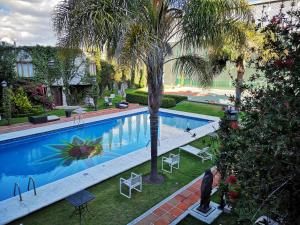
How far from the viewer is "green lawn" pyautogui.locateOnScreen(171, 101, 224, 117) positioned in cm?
2245

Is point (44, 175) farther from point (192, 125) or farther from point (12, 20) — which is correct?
point (12, 20)

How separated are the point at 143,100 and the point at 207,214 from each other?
21.4 meters

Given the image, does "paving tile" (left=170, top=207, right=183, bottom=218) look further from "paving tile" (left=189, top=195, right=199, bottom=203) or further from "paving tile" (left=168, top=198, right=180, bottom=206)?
"paving tile" (left=189, top=195, right=199, bottom=203)

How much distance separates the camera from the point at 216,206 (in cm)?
750

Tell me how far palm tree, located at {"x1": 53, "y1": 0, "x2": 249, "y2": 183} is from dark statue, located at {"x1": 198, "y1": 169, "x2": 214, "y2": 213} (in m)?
2.91

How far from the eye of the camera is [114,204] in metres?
8.03

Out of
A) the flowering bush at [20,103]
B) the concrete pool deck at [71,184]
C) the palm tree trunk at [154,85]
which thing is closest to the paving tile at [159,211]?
the palm tree trunk at [154,85]

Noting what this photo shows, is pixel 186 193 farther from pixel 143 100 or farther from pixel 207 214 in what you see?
pixel 143 100

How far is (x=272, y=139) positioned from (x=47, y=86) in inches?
1045

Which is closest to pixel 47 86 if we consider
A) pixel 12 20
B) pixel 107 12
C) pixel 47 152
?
pixel 12 20

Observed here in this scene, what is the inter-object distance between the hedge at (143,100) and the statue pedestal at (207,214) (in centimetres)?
1755

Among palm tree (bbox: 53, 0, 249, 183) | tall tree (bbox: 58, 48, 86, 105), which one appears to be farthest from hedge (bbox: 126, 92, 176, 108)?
palm tree (bbox: 53, 0, 249, 183)

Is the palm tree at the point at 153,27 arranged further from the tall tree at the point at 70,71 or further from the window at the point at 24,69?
the window at the point at 24,69

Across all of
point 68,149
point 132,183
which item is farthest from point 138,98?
point 132,183
